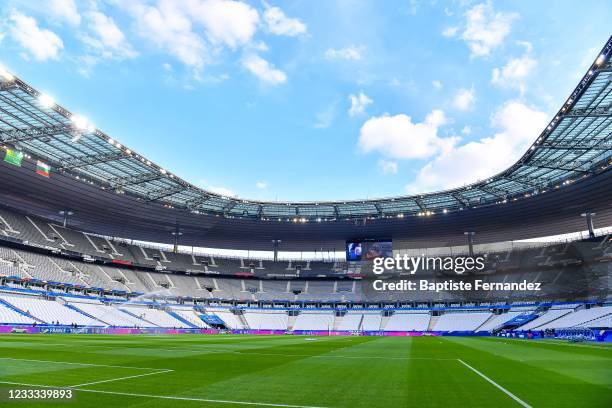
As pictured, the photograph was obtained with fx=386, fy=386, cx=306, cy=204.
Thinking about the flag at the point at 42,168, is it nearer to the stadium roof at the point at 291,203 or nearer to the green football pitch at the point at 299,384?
the stadium roof at the point at 291,203

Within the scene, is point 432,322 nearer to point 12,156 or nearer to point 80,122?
point 80,122

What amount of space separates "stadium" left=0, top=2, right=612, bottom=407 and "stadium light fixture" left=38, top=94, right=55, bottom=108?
0.14m

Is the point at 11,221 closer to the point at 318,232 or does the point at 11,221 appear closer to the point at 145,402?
the point at 318,232

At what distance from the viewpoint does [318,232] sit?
227ft

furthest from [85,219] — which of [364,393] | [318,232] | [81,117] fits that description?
[364,393]

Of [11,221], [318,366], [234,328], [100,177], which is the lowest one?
[234,328]

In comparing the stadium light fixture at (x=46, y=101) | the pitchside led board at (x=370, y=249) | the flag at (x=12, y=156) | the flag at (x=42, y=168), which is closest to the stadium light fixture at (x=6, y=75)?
the stadium light fixture at (x=46, y=101)

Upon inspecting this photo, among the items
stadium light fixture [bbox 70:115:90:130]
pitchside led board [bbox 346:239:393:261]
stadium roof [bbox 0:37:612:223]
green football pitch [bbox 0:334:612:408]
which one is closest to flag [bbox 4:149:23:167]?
stadium roof [bbox 0:37:612:223]

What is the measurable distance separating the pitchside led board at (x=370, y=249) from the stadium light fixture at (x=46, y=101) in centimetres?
5090

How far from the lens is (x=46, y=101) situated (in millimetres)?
30422

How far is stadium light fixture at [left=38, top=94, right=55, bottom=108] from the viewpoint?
30000 millimetres

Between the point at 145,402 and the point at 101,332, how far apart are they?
42.4 meters

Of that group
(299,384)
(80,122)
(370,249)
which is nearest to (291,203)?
(370,249)

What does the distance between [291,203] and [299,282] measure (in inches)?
1091
